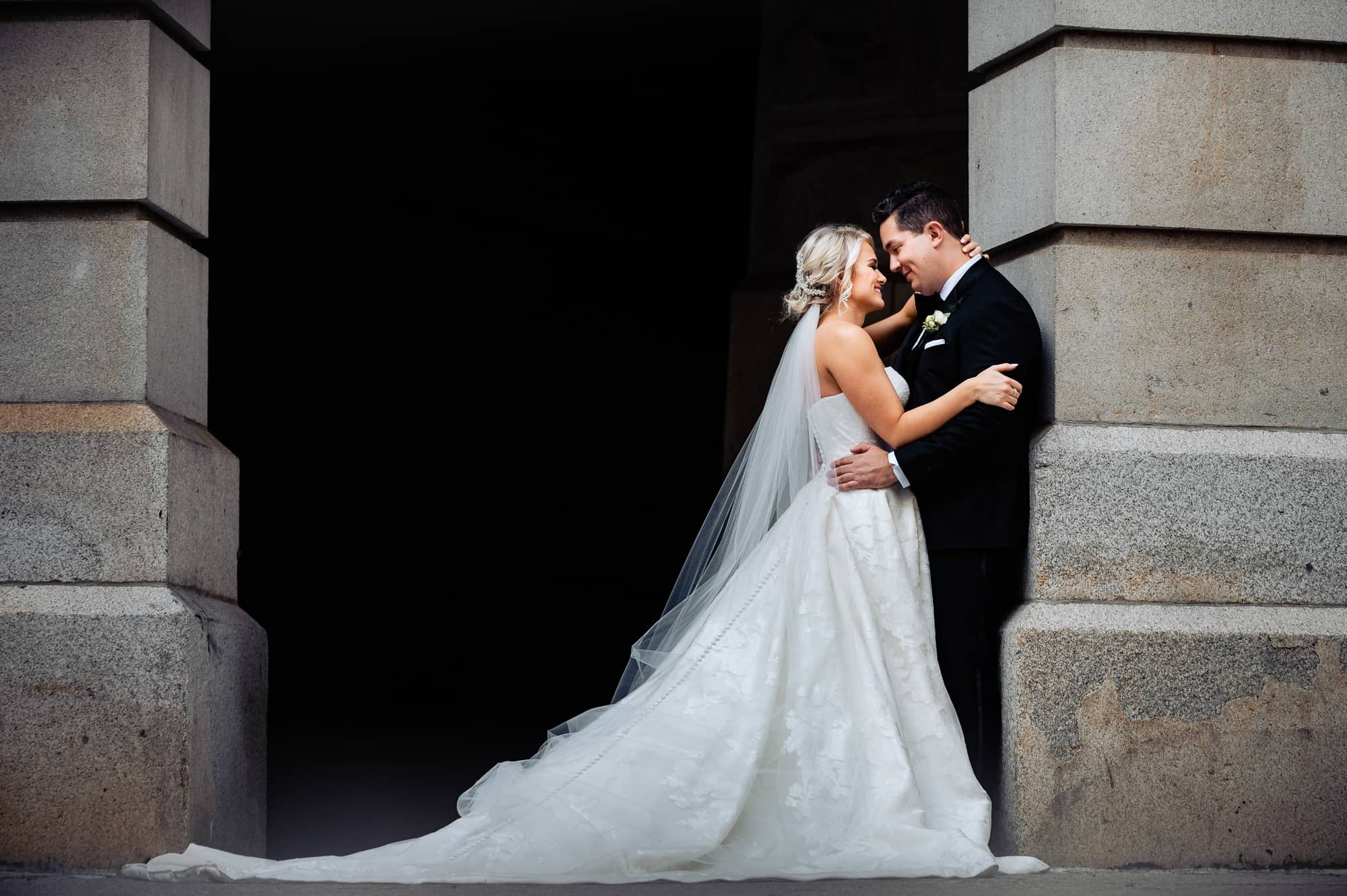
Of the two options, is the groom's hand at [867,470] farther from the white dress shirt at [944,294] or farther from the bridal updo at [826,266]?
the bridal updo at [826,266]

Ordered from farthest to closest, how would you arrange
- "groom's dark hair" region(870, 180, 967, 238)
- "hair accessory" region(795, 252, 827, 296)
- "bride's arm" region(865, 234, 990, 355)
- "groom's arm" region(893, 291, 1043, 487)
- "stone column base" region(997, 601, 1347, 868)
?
"bride's arm" region(865, 234, 990, 355), "hair accessory" region(795, 252, 827, 296), "groom's dark hair" region(870, 180, 967, 238), "groom's arm" region(893, 291, 1043, 487), "stone column base" region(997, 601, 1347, 868)

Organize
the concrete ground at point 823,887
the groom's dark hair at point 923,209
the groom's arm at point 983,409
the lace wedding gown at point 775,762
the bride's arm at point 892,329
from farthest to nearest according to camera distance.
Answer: the bride's arm at point 892,329 < the groom's dark hair at point 923,209 < the groom's arm at point 983,409 < the lace wedding gown at point 775,762 < the concrete ground at point 823,887

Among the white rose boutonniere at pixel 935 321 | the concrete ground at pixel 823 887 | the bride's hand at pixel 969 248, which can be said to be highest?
the bride's hand at pixel 969 248

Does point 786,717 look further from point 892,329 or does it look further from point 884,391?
point 892,329

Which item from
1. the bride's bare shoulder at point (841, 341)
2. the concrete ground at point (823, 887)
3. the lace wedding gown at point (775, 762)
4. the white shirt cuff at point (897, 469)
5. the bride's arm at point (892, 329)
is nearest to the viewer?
the concrete ground at point (823, 887)

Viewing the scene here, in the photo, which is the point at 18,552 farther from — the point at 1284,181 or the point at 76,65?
the point at 1284,181

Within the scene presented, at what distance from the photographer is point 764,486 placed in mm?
5238

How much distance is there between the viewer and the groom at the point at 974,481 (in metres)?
4.82

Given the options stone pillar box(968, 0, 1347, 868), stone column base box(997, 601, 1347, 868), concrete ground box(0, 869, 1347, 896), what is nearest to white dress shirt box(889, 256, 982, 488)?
stone pillar box(968, 0, 1347, 868)

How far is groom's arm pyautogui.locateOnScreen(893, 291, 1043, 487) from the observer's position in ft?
15.7

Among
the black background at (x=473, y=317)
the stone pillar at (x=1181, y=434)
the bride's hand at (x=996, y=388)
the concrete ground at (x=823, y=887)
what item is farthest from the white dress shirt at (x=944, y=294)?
the black background at (x=473, y=317)

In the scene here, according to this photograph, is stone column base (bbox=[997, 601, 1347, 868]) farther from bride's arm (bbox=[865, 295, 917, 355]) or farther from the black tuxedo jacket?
bride's arm (bbox=[865, 295, 917, 355])

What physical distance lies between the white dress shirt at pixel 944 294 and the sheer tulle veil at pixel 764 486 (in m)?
0.40

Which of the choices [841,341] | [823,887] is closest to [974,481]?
[841,341]
